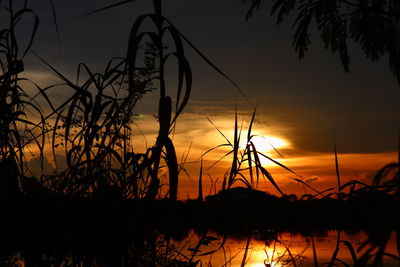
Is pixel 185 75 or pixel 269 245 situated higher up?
pixel 185 75

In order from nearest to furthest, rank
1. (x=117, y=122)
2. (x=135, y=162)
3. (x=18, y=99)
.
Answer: (x=135, y=162) → (x=117, y=122) → (x=18, y=99)

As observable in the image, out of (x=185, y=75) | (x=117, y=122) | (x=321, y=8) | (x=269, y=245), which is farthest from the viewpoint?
(x=321, y=8)

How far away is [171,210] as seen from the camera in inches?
99.0

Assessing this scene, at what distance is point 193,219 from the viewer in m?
3.62

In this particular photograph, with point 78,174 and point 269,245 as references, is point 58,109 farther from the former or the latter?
point 269,245

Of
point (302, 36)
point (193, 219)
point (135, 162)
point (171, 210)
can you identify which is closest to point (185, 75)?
point (135, 162)

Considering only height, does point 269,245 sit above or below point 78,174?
below

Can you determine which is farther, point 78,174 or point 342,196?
point 342,196

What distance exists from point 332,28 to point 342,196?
32.5ft

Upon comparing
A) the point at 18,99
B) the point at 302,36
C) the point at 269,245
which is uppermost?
the point at 302,36

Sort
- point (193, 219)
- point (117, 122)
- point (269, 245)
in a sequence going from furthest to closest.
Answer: point (269, 245)
point (193, 219)
point (117, 122)

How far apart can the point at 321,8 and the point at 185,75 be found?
1003cm

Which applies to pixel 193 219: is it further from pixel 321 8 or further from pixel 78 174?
pixel 321 8

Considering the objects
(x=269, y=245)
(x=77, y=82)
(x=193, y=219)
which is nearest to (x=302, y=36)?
(x=269, y=245)
